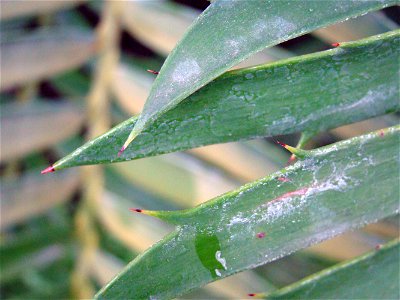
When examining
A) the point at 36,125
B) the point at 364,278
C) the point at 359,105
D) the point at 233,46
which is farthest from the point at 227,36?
the point at 36,125

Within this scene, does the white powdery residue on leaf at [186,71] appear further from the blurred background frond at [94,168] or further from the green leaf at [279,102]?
the blurred background frond at [94,168]

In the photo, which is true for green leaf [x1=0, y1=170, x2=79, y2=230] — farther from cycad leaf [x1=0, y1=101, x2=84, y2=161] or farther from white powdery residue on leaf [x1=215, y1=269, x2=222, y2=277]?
white powdery residue on leaf [x1=215, y1=269, x2=222, y2=277]

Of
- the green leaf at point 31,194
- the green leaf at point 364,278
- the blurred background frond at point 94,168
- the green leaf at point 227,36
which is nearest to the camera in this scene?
the green leaf at point 227,36

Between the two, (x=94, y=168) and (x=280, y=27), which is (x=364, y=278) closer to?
(x=280, y=27)

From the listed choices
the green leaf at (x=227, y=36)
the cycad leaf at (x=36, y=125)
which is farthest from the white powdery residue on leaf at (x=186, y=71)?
the cycad leaf at (x=36, y=125)

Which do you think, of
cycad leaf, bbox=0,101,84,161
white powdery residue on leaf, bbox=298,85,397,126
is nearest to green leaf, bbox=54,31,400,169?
white powdery residue on leaf, bbox=298,85,397,126

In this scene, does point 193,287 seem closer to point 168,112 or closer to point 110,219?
point 168,112
